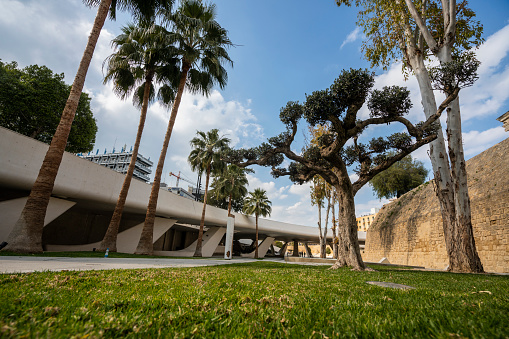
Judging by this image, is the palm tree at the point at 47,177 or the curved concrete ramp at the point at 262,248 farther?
the curved concrete ramp at the point at 262,248

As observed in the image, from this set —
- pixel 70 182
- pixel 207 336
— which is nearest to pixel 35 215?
pixel 70 182

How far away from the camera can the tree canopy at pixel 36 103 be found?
2347 centimetres

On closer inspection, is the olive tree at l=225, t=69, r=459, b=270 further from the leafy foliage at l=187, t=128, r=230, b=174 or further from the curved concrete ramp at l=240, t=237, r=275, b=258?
the curved concrete ramp at l=240, t=237, r=275, b=258

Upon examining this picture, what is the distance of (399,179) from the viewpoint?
3416cm

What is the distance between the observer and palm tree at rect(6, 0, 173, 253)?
29.4ft

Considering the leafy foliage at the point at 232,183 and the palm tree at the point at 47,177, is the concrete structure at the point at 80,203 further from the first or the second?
the palm tree at the point at 47,177

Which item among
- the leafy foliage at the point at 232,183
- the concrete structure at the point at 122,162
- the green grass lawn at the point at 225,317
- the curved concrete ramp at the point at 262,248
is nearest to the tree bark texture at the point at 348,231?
the green grass lawn at the point at 225,317

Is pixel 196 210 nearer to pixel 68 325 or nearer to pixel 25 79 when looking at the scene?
pixel 25 79

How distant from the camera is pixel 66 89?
2694cm

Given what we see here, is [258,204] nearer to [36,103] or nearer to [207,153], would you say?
[207,153]

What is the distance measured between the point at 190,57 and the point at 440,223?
22.1 metres

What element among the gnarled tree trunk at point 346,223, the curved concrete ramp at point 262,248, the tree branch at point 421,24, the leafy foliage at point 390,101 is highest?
the tree branch at point 421,24

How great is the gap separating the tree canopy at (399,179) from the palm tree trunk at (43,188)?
116 ft

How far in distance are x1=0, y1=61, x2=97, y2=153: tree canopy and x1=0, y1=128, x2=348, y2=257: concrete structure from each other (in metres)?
10.1
